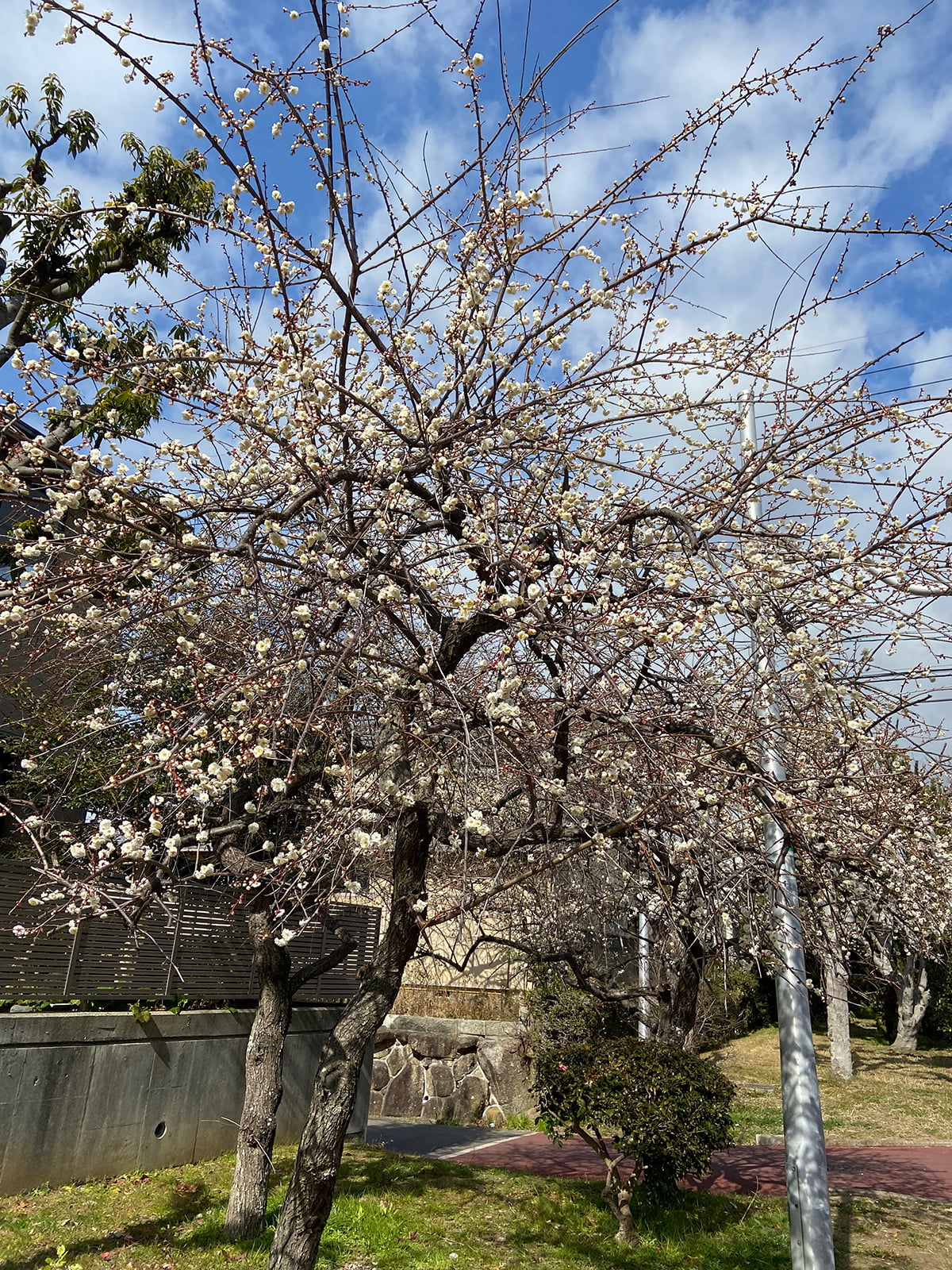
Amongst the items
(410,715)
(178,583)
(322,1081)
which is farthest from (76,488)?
(322,1081)

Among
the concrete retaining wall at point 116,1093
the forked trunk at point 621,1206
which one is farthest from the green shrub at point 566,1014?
the concrete retaining wall at point 116,1093

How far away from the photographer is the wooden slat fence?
6.86 meters

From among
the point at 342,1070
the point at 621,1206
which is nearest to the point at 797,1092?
the point at 621,1206

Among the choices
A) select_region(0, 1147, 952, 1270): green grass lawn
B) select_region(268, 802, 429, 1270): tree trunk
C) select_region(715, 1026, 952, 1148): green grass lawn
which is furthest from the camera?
select_region(715, 1026, 952, 1148): green grass lawn

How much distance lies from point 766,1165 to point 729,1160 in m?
0.47

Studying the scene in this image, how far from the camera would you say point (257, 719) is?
A: 404cm

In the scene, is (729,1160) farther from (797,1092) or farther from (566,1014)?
(797,1092)

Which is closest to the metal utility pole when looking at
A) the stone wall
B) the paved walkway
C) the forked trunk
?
the forked trunk

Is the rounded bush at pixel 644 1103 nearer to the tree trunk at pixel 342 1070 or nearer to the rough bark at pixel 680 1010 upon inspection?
the rough bark at pixel 680 1010

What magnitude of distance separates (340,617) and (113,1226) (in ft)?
15.5

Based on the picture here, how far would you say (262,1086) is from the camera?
21.5 feet

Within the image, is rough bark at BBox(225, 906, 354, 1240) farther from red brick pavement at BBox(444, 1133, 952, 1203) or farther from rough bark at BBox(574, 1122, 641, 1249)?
red brick pavement at BBox(444, 1133, 952, 1203)

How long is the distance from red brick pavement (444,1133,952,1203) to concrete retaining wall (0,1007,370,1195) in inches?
102

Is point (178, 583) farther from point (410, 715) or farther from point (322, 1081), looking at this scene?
point (322, 1081)
